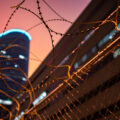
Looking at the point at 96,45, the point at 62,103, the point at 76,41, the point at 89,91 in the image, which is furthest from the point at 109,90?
the point at 76,41

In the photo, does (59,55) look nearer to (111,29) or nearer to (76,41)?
(76,41)

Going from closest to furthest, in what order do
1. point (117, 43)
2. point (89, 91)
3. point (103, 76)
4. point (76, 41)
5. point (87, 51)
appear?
1. point (117, 43)
2. point (103, 76)
3. point (89, 91)
4. point (87, 51)
5. point (76, 41)

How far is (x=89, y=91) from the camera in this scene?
43.0ft

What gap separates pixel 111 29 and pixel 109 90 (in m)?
4.89

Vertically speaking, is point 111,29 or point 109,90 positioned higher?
point 111,29

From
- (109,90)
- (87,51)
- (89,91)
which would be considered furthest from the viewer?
(87,51)

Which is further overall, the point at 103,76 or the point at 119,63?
the point at 103,76

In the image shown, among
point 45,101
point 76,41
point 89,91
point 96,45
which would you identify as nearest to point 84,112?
point 89,91

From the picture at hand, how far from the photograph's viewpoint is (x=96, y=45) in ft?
46.4

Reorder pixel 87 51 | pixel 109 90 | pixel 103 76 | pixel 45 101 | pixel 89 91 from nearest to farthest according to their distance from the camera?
1. pixel 45 101
2. pixel 109 90
3. pixel 103 76
4. pixel 89 91
5. pixel 87 51

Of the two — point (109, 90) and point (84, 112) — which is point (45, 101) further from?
point (84, 112)

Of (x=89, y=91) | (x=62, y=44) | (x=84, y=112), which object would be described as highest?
(x=62, y=44)

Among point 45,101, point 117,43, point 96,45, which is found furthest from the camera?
point 96,45

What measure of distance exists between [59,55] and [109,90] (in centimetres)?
1124
